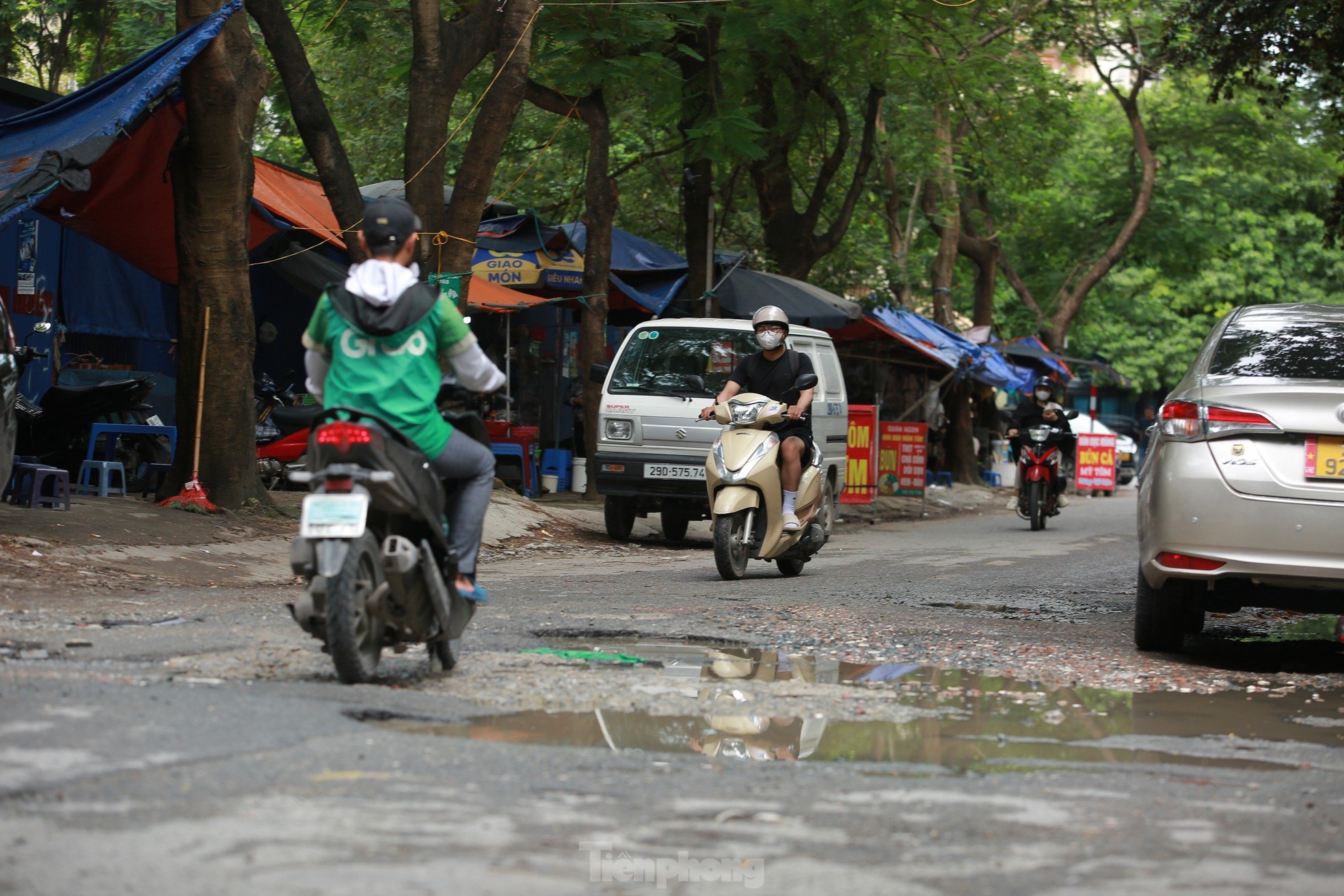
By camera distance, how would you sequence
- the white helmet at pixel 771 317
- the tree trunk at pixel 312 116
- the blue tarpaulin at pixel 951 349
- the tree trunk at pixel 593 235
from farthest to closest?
the blue tarpaulin at pixel 951 349
the tree trunk at pixel 593 235
the tree trunk at pixel 312 116
the white helmet at pixel 771 317

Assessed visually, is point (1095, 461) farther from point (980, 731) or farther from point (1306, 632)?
point (980, 731)

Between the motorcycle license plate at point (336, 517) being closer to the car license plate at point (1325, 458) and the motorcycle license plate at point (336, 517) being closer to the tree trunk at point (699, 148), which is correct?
the car license plate at point (1325, 458)

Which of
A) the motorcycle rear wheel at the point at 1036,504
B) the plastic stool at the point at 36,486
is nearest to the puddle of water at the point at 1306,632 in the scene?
the plastic stool at the point at 36,486

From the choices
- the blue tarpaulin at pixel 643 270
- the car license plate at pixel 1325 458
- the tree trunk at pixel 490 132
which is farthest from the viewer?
the blue tarpaulin at pixel 643 270

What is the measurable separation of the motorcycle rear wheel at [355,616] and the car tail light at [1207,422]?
141 inches

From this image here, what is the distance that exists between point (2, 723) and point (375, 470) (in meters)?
1.37

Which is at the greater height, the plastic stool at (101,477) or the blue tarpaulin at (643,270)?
the blue tarpaulin at (643,270)

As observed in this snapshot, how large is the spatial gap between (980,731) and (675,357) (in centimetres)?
890

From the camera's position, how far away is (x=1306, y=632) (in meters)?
8.38

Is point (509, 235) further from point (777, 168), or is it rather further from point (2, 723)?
point (2, 723)

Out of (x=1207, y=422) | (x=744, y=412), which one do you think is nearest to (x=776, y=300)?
(x=744, y=412)

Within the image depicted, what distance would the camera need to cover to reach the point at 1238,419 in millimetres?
6234

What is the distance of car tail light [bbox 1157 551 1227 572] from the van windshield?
714cm

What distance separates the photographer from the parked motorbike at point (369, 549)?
15.5ft
